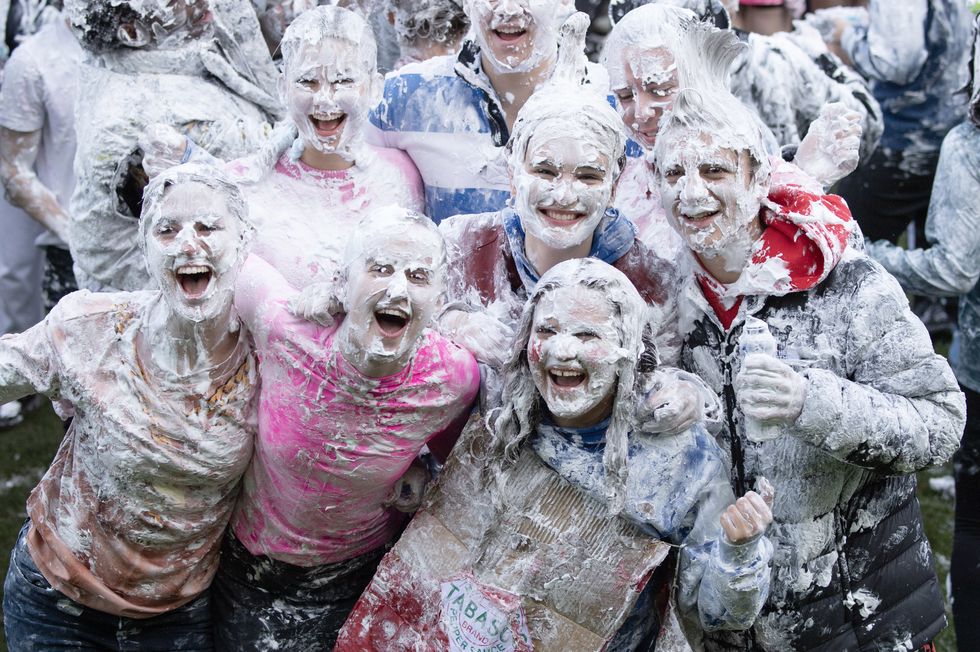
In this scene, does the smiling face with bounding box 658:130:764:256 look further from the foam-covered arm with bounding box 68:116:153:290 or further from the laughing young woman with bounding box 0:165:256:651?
the foam-covered arm with bounding box 68:116:153:290

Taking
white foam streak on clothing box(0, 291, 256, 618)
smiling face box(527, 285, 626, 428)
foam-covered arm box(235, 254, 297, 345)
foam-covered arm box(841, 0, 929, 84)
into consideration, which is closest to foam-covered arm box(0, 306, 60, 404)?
white foam streak on clothing box(0, 291, 256, 618)

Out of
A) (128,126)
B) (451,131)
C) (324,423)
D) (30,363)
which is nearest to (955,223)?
(451,131)

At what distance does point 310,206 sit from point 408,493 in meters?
0.86

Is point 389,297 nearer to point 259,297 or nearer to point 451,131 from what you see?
point 259,297

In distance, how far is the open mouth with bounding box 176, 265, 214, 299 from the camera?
2961mm

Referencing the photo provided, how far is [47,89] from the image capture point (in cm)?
554

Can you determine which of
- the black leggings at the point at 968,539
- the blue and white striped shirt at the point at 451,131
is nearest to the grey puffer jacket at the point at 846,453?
the blue and white striped shirt at the point at 451,131

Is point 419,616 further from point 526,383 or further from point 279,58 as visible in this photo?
point 279,58

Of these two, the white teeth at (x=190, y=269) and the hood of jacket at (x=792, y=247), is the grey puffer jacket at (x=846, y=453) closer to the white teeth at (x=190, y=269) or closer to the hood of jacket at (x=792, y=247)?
the hood of jacket at (x=792, y=247)

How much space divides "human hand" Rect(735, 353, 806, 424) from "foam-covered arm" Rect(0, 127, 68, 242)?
3.69 metres

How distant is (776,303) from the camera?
3033 mm

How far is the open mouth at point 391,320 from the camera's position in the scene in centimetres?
285

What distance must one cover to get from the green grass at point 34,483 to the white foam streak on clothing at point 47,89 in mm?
1218

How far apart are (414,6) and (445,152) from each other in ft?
2.50
